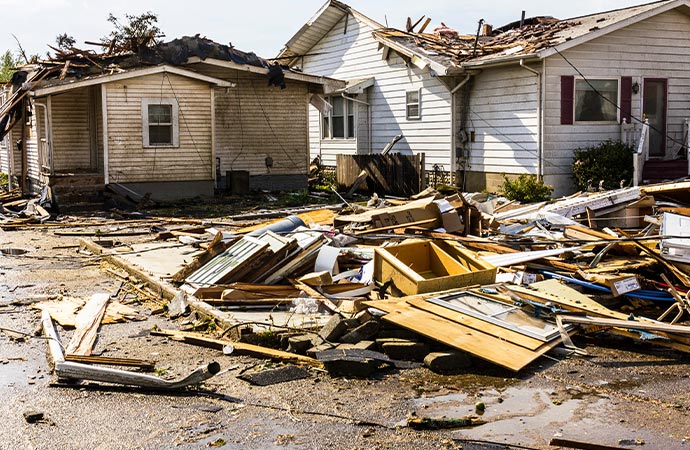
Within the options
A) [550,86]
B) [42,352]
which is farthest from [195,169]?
[42,352]

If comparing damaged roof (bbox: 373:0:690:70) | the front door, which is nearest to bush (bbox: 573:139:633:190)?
the front door

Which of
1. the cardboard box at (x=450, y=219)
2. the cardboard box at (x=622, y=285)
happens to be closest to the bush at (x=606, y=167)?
the cardboard box at (x=450, y=219)

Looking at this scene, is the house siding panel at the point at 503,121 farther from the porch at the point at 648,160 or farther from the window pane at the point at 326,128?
the window pane at the point at 326,128

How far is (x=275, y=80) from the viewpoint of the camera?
1047 inches

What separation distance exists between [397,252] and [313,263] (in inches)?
45.6

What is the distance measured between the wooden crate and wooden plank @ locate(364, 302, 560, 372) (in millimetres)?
933

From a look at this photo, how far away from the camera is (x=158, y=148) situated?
24500 millimetres

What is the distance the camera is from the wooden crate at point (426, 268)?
934 cm

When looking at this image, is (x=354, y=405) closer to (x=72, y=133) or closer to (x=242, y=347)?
(x=242, y=347)

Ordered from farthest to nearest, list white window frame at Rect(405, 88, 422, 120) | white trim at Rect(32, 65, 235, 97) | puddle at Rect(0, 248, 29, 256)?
white window frame at Rect(405, 88, 422, 120) < white trim at Rect(32, 65, 235, 97) < puddle at Rect(0, 248, 29, 256)

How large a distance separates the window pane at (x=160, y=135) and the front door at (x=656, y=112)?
13.7 metres

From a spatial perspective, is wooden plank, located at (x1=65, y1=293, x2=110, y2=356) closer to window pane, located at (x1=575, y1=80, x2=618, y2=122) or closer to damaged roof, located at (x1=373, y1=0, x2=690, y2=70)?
damaged roof, located at (x1=373, y1=0, x2=690, y2=70)

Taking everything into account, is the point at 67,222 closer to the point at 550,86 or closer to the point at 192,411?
the point at 550,86

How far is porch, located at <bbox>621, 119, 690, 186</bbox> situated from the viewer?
68.6ft
